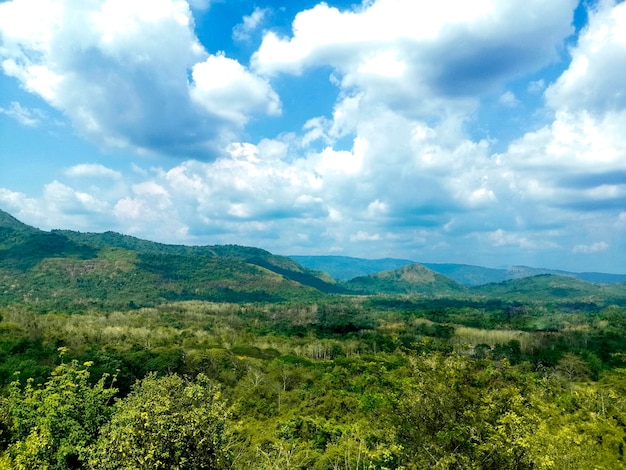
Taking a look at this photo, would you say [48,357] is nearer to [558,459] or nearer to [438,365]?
[438,365]

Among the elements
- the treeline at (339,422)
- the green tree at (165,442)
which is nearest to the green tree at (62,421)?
the treeline at (339,422)

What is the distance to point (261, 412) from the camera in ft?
264

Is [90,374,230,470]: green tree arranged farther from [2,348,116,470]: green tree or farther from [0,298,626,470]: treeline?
[2,348,116,470]: green tree

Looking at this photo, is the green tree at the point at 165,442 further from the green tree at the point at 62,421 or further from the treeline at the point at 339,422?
the green tree at the point at 62,421

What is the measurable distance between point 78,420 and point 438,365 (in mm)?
28100

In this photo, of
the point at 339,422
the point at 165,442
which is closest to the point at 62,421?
the point at 165,442

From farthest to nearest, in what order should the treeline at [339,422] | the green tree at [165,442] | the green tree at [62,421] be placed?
1. the green tree at [62,421]
2. the treeline at [339,422]
3. the green tree at [165,442]

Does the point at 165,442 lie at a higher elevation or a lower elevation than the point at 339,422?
higher

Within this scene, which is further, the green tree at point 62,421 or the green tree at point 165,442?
the green tree at point 62,421

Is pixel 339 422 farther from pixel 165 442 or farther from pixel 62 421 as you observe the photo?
pixel 165 442

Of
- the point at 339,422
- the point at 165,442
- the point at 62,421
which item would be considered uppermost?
the point at 165,442

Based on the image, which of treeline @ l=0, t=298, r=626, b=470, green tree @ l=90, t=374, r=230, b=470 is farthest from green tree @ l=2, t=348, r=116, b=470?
green tree @ l=90, t=374, r=230, b=470

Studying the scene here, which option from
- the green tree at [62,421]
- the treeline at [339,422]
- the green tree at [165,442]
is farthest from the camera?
the green tree at [62,421]

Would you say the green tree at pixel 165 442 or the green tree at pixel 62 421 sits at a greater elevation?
the green tree at pixel 165 442
